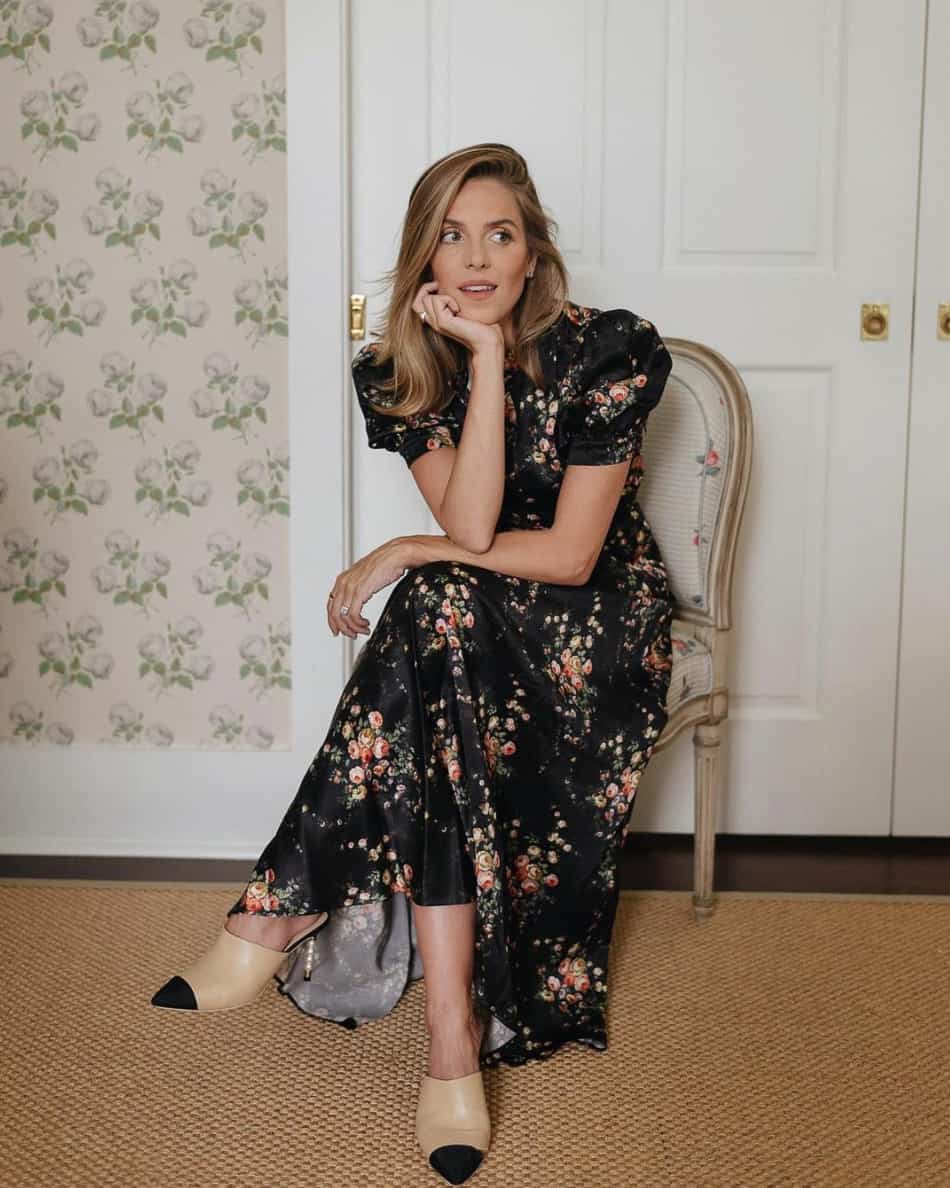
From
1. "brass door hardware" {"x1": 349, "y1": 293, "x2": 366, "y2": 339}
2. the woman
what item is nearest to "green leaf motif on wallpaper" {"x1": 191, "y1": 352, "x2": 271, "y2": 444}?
"brass door hardware" {"x1": 349, "y1": 293, "x2": 366, "y2": 339}

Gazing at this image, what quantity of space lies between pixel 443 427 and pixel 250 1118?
104 cm

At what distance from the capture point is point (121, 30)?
8.09 ft

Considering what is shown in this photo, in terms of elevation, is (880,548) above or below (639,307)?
below

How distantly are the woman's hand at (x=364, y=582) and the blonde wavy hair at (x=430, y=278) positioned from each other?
0.82 feet

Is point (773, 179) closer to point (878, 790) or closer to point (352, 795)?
point (878, 790)

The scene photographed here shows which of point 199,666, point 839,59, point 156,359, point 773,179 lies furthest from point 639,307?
point 199,666

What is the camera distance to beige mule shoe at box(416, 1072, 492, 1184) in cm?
152

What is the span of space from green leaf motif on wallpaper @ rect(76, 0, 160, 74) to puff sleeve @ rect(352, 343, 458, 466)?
2.78 feet

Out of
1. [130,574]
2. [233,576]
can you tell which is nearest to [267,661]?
[233,576]

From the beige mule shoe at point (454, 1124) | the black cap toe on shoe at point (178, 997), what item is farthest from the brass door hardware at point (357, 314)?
the beige mule shoe at point (454, 1124)

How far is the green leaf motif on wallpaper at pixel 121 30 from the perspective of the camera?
2.46 meters

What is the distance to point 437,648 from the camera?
1707 millimetres

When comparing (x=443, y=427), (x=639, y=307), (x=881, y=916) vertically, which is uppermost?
(x=639, y=307)

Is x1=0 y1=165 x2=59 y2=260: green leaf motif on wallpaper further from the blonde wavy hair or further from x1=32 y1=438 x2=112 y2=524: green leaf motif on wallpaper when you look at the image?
the blonde wavy hair
